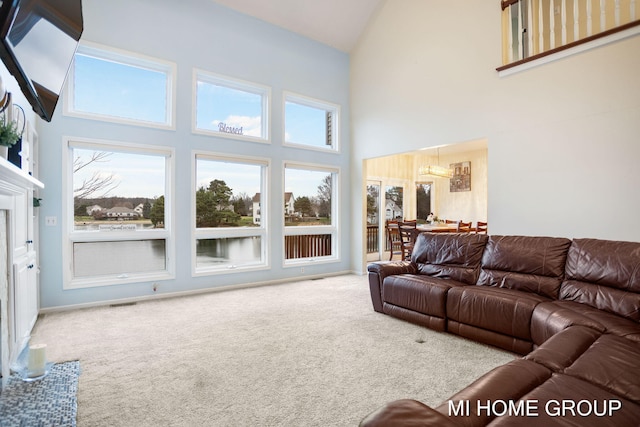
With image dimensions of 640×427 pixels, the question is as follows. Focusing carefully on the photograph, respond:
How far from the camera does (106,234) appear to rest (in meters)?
4.25

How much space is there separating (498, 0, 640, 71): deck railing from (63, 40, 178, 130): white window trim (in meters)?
4.39

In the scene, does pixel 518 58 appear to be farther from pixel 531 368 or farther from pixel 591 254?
pixel 531 368

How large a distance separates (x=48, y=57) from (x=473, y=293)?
3745mm

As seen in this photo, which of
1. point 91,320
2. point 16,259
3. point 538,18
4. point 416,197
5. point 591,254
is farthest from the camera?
point 416,197

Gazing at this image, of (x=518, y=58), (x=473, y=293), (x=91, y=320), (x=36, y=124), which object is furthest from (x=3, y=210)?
(x=518, y=58)

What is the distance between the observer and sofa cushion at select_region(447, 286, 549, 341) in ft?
8.61

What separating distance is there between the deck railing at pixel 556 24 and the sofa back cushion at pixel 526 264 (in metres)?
2.28

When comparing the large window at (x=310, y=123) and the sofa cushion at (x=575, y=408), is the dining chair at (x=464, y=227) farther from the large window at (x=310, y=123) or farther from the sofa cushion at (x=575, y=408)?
the sofa cushion at (x=575, y=408)

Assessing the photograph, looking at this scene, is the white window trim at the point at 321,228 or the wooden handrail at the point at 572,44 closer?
the wooden handrail at the point at 572,44

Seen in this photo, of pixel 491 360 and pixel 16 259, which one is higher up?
pixel 16 259

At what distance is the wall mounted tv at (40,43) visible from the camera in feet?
5.29

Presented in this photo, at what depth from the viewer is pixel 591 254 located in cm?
279

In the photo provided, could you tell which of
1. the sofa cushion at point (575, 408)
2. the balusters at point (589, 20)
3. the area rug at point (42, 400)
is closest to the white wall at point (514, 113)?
the balusters at point (589, 20)

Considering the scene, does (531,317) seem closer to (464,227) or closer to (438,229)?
(438,229)
